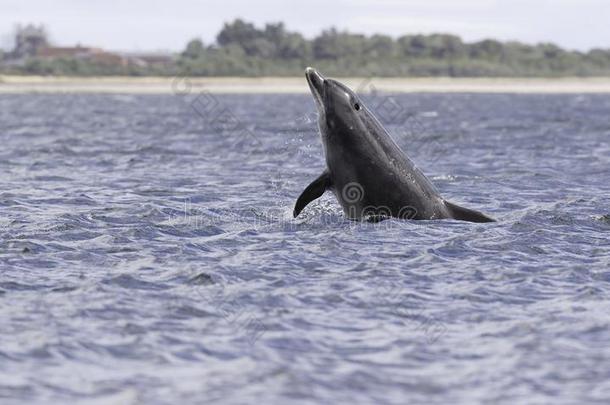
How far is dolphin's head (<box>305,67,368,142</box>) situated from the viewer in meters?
→ 17.7

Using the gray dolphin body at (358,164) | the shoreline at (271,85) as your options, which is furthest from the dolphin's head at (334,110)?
the shoreline at (271,85)

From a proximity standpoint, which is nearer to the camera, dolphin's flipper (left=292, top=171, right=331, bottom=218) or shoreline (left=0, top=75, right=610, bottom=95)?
dolphin's flipper (left=292, top=171, right=331, bottom=218)

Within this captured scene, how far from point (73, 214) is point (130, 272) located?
566cm

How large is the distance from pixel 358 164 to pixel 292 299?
4853 mm

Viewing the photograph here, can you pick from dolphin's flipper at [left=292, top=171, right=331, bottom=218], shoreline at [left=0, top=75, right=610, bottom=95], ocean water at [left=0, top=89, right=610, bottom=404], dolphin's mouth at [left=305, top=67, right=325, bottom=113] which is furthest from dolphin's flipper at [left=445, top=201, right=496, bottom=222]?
shoreline at [left=0, top=75, right=610, bottom=95]

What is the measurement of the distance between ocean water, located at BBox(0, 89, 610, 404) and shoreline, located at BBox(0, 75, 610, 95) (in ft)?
492

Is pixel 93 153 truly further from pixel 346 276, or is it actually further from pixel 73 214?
pixel 346 276

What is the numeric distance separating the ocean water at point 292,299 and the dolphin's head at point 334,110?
1.51 metres

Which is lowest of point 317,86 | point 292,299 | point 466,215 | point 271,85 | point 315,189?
point 271,85

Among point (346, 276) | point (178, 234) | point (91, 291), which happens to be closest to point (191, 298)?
point (91, 291)

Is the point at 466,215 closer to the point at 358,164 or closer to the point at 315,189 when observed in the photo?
the point at 358,164

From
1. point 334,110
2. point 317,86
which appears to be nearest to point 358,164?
point 334,110

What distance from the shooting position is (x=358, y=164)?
17.7m

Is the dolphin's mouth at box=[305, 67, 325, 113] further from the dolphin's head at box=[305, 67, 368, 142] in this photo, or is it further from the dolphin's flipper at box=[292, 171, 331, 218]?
the dolphin's flipper at box=[292, 171, 331, 218]
